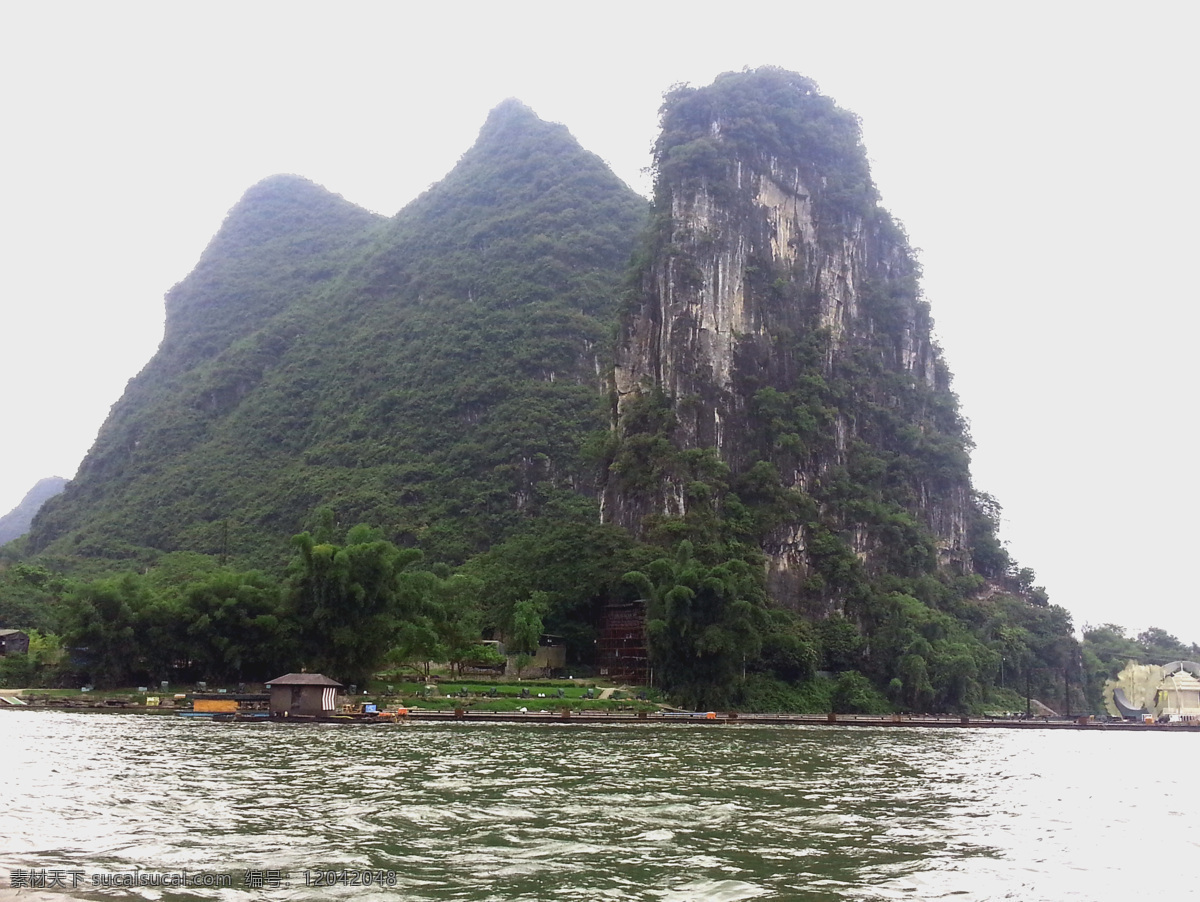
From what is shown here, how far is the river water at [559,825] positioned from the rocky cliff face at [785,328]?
55.3 metres

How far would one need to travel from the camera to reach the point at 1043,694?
9094 cm

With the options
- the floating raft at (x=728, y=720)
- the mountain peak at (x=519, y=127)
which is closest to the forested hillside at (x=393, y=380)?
the mountain peak at (x=519, y=127)

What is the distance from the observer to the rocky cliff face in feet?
299

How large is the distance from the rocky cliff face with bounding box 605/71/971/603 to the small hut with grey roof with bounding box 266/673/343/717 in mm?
39331

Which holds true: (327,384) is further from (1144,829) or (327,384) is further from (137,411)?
(1144,829)

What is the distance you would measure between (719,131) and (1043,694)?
210ft

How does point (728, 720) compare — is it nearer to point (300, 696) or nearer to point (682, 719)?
point (682, 719)

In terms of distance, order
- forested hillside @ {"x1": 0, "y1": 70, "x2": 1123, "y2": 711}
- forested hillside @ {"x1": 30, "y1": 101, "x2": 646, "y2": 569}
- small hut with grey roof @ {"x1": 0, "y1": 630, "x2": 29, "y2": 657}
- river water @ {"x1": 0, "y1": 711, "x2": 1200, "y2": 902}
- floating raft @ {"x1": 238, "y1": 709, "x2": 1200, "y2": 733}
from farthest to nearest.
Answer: forested hillside @ {"x1": 30, "y1": 101, "x2": 646, "y2": 569}, small hut with grey roof @ {"x1": 0, "y1": 630, "x2": 29, "y2": 657}, forested hillside @ {"x1": 0, "y1": 70, "x2": 1123, "y2": 711}, floating raft @ {"x1": 238, "y1": 709, "x2": 1200, "y2": 733}, river water @ {"x1": 0, "y1": 711, "x2": 1200, "y2": 902}

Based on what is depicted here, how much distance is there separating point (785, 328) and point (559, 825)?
88.6 m

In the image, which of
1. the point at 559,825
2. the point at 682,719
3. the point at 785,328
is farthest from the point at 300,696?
the point at 785,328

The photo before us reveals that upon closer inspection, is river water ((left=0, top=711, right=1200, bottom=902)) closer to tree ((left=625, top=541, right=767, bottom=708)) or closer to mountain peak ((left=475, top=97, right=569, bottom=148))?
tree ((left=625, top=541, right=767, bottom=708))

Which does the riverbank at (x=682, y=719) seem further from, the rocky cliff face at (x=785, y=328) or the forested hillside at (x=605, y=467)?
the rocky cliff face at (x=785, y=328)

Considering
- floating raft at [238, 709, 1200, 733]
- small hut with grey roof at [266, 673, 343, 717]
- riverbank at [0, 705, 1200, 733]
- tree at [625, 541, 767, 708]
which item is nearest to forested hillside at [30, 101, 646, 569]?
tree at [625, 541, 767, 708]

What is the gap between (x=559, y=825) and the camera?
16.2 meters
